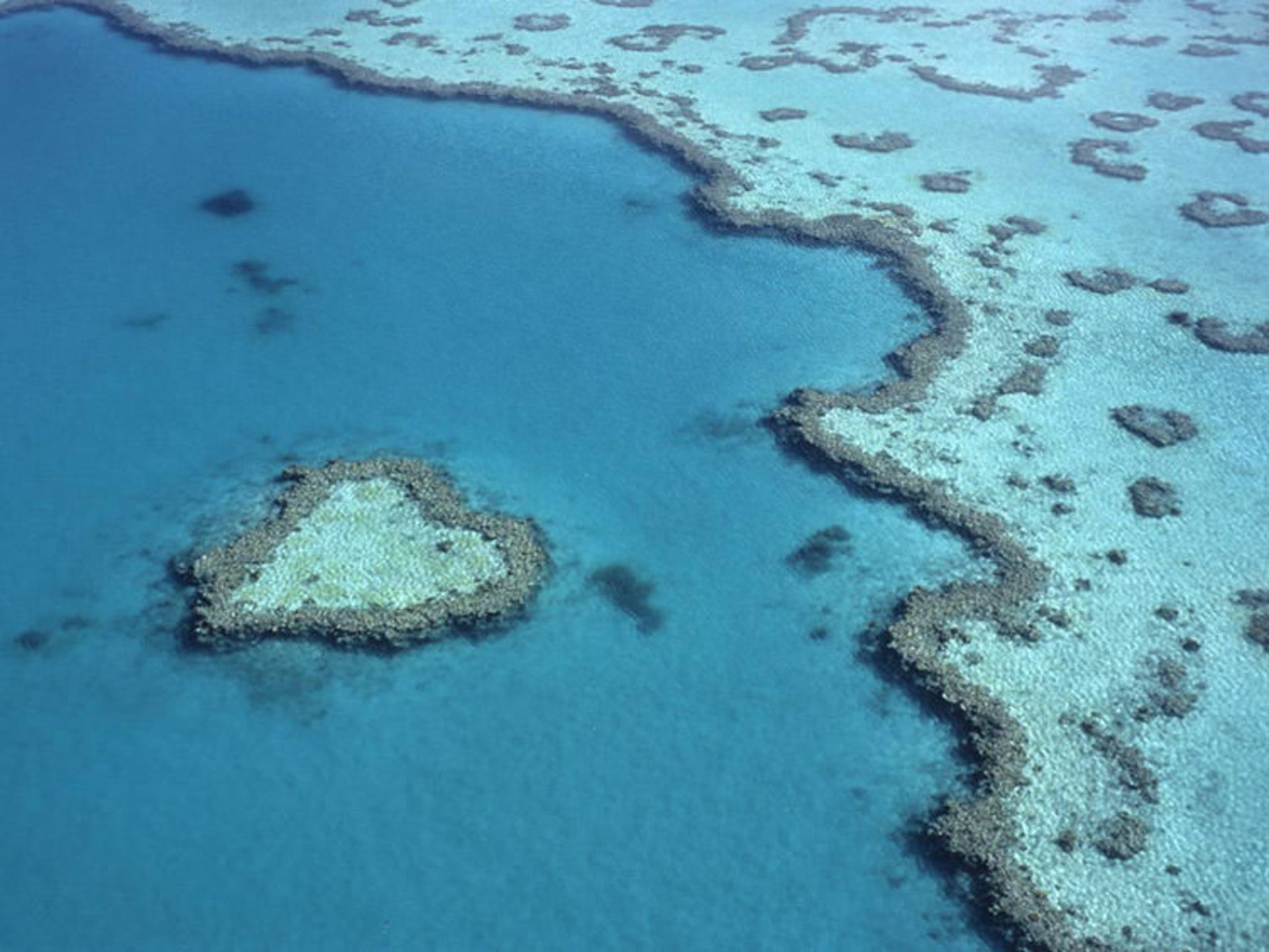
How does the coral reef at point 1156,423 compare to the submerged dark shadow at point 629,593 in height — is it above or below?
above

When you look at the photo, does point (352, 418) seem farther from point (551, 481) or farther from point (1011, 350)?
point (1011, 350)

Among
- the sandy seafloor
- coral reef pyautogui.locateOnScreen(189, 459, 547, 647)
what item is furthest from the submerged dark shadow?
coral reef pyautogui.locateOnScreen(189, 459, 547, 647)

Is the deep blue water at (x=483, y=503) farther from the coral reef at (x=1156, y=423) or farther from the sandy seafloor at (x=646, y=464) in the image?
the coral reef at (x=1156, y=423)

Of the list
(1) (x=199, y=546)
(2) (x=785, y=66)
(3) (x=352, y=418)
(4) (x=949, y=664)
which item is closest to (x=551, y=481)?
(3) (x=352, y=418)

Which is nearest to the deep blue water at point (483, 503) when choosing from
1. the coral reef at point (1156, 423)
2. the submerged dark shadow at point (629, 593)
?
the submerged dark shadow at point (629, 593)

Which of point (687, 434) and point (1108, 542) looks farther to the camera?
point (687, 434)

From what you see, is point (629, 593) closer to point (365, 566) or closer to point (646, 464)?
point (646, 464)

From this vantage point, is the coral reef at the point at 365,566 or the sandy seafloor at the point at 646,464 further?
the coral reef at the point at 365,566
